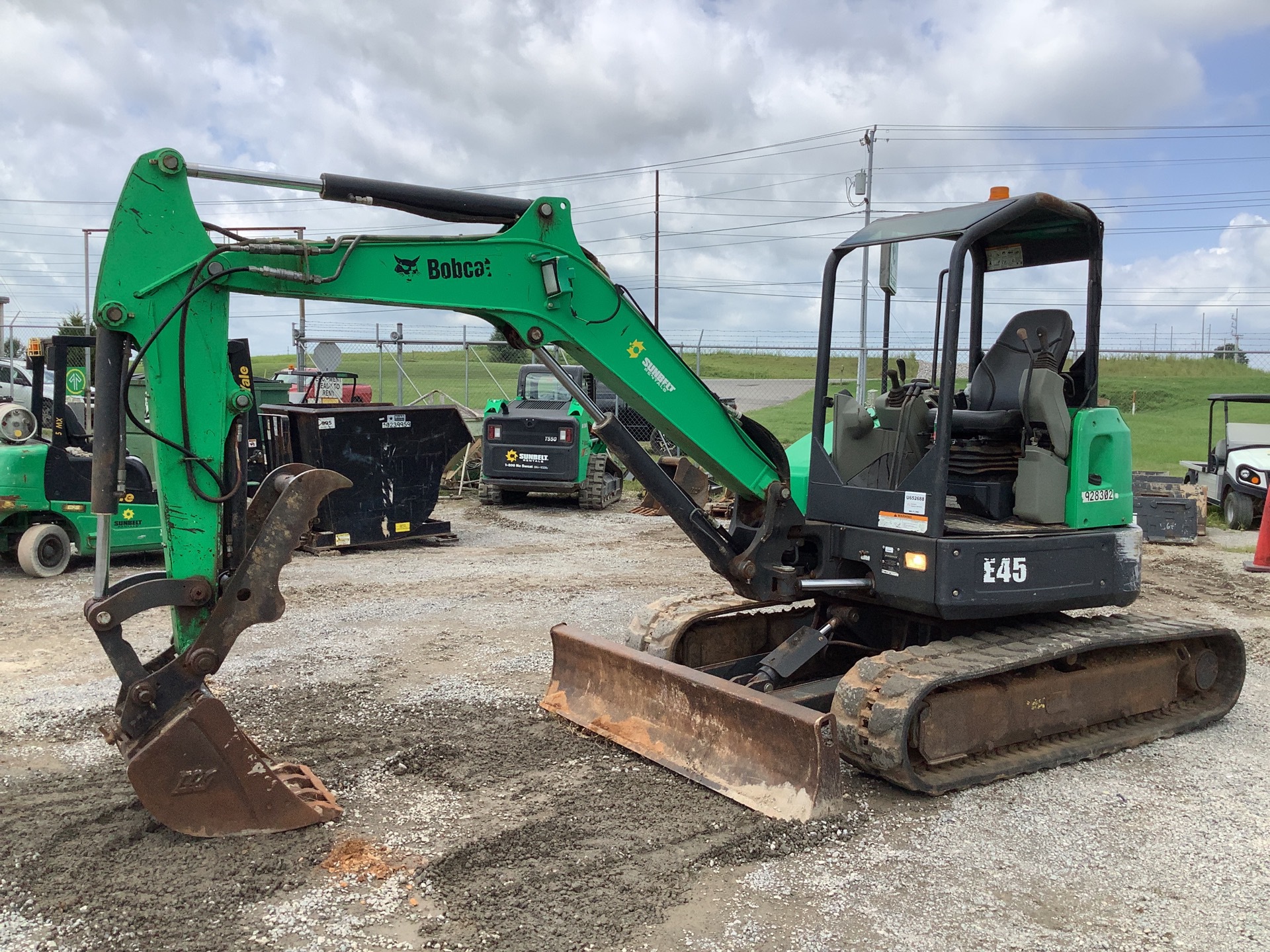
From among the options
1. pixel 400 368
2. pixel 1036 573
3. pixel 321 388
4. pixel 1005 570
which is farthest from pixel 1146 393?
pixel 1005 570

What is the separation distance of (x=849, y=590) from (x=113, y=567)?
820 centimetres

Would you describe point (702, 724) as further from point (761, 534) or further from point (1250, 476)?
point (1250, 476)

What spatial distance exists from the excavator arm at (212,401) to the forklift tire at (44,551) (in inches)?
252

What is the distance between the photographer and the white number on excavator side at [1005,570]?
17.2 feet

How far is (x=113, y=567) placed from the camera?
35.4 feet

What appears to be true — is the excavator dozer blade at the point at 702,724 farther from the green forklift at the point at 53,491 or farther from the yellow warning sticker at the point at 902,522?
the green forklift at the point at 53,491

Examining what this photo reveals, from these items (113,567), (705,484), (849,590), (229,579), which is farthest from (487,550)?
(229,579)

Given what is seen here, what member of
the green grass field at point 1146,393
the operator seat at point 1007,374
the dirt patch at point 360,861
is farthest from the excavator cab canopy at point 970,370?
the green grass field at point 1146,393

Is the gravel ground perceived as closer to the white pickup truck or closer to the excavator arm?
the excavator arm

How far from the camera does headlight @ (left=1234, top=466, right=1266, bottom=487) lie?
1384 centimetres

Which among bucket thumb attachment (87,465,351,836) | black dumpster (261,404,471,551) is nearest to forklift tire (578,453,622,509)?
black dumpster (261,404,471,551)

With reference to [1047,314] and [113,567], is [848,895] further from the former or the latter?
[113,567]

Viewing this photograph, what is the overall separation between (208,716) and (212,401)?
1.22 m

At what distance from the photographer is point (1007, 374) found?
19.1ft
